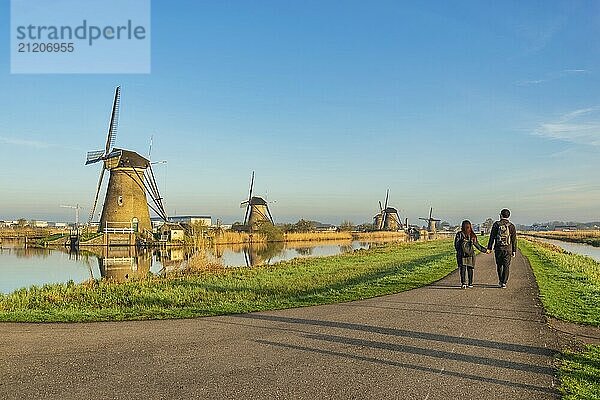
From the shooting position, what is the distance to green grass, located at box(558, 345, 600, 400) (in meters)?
5.13

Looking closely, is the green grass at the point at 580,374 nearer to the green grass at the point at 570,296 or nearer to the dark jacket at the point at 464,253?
the green grass at the point at 570,296

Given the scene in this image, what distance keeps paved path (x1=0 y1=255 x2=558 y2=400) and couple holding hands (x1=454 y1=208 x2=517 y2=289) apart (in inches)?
105

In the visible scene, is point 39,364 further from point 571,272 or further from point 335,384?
point 571,272

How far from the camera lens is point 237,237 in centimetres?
6012

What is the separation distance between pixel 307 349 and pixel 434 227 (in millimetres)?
144253

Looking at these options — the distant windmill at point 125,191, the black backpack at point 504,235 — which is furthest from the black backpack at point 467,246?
the distant windmill at point 125,191

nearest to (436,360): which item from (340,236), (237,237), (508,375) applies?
(508,375)

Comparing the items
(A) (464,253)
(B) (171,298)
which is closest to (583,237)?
(A) (464,253)

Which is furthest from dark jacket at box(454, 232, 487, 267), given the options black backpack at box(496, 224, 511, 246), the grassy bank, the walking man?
the grassy bank

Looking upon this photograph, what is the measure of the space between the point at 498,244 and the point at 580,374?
23.9 ft

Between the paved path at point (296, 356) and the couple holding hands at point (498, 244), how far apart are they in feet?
8.74

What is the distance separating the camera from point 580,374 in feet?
18.9

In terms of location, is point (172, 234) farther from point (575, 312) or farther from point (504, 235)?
point (575, 312)

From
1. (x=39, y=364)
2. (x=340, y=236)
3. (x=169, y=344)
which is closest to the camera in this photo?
(x=39, y=364)
